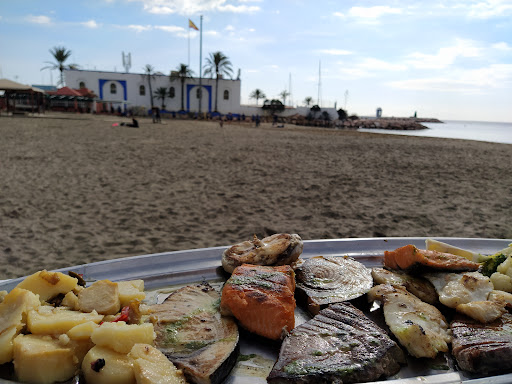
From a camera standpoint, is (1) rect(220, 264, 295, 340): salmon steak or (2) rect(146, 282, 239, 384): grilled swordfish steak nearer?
(2) rect(146, 282, 239, 384): grilled swordfish steak

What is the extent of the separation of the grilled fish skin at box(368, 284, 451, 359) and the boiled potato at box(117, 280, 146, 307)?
1170 millimetres

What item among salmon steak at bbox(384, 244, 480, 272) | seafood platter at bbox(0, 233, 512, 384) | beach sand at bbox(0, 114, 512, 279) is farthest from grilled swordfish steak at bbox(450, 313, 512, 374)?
beach sand at bbox(0, 114, 512, 279)

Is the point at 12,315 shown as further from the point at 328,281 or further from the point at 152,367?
the point at 328,281

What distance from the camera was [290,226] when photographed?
264 inches

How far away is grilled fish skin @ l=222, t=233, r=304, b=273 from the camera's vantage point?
1981mm

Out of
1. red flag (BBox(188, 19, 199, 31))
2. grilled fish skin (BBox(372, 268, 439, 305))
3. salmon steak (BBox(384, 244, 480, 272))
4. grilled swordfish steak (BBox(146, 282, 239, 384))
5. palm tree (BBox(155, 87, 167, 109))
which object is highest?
red flag (BBox(188, 19, 199, 31))

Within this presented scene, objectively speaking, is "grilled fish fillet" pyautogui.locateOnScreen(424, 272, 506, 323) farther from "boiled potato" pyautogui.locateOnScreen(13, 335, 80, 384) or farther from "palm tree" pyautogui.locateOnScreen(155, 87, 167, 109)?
"palm tree" pyautogui.locateOnScreen(155, 87, 167, 109)

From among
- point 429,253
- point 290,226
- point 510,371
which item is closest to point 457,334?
point 510,371

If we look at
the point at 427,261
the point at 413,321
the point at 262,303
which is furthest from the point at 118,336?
the point at 427,261

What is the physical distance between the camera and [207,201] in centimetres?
812

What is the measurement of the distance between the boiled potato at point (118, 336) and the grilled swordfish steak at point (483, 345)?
127 cm

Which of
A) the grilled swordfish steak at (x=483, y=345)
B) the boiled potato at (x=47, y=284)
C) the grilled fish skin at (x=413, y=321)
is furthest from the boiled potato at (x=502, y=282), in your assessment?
the boiled potato at (x=47, y=284)

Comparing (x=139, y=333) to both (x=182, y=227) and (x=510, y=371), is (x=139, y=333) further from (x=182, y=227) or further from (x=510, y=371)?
(x=182, y=227)

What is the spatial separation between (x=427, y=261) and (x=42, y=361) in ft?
6.05
